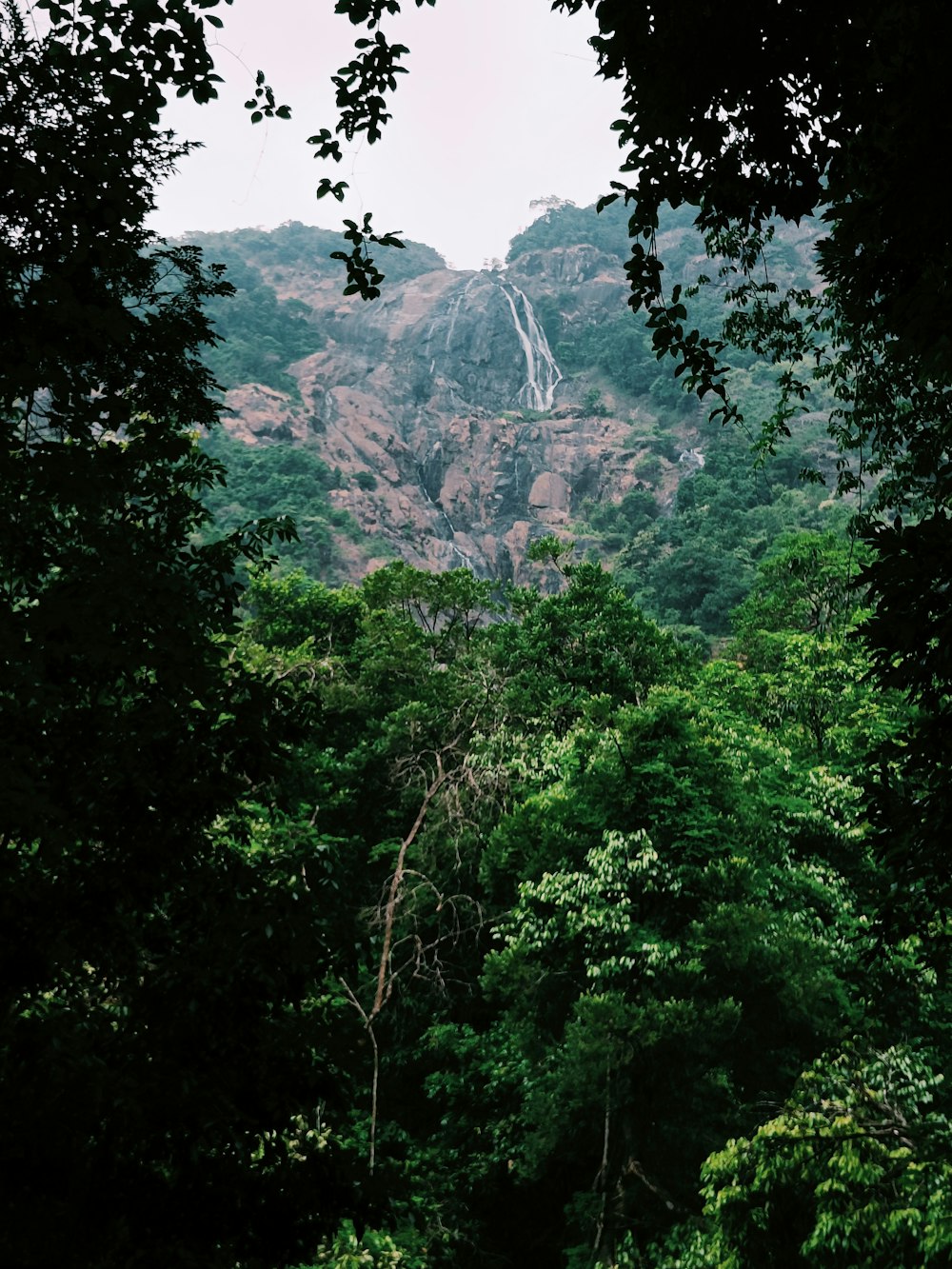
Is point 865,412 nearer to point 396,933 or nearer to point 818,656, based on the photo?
point 396,933

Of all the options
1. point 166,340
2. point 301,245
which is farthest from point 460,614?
point 301,245

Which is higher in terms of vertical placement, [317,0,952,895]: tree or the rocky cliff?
the rocky cliff

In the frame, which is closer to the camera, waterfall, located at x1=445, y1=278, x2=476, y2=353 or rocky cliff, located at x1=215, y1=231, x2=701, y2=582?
rocky cliff, located at x1=215, y1=231, x2=701, y2=582

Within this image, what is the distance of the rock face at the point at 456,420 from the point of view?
56.9 metres

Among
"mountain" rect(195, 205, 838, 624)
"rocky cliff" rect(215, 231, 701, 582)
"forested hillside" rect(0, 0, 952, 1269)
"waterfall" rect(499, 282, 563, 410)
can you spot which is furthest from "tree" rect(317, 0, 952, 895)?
"waterfall" rect(499, 282, 563, 410)

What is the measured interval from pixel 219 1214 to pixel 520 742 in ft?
34.3

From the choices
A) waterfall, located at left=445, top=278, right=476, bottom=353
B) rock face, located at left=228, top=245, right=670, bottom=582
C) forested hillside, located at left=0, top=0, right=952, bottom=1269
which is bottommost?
forested hillside, located at left=0, top=0, right=952, bottom=1269

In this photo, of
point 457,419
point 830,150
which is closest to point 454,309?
point 457,419

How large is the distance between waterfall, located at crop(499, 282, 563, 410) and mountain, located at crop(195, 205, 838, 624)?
18cm

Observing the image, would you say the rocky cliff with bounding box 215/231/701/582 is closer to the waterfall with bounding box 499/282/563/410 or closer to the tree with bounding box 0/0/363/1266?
the waterfall with bounding box 499/282/563/410

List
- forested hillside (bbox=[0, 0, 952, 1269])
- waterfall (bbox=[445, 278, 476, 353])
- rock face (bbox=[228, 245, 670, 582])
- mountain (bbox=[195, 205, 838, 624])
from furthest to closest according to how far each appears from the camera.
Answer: waterfall (bbox=[445, 278, 476, 353]), rock face (bbox=[228, 245, 670, 582]), mountain (bbox=[195, 205, 838, 624]), forested hillside (bbox=[0, 0, 952, 1269])

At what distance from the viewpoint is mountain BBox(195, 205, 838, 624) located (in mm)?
56344

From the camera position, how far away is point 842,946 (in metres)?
9.97

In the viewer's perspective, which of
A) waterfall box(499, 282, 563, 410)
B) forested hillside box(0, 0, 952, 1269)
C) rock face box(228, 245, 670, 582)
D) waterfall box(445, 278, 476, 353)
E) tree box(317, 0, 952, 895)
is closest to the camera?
tree box(317, 0, 952, 895)
